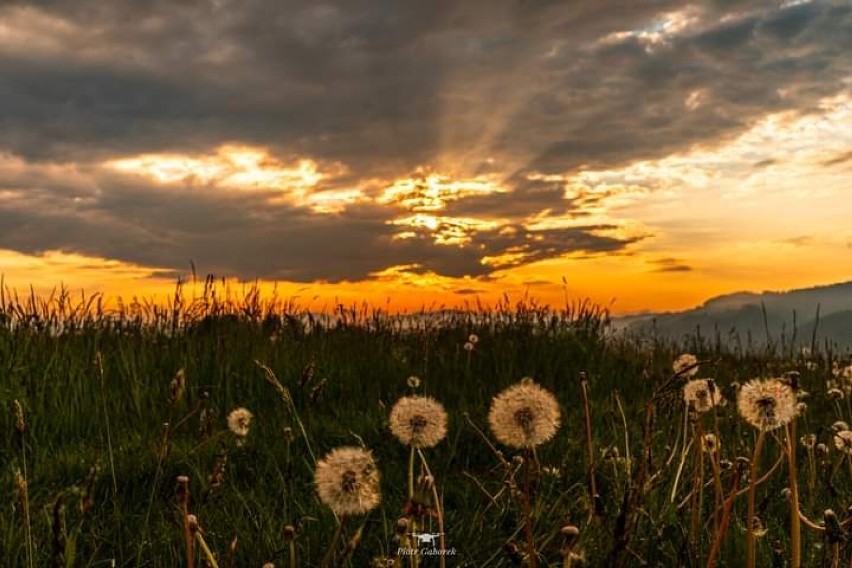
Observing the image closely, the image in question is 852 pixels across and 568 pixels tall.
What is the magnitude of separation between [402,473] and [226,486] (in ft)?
3.52

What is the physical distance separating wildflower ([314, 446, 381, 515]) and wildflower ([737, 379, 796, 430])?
116 centimetres

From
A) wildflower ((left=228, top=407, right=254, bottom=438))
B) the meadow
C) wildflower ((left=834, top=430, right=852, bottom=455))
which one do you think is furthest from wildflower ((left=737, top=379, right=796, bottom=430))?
wildflower ((left=228, top=407, right=254, bottom=438))

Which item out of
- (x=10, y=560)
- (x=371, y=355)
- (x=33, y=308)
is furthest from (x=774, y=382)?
(x=33, y=308)

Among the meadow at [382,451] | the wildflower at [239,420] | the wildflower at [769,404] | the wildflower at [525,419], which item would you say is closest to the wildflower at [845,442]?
the meadow at [382,451]

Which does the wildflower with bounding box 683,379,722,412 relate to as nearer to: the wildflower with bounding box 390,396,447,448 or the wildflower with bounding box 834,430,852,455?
the wildflower with bounding box 834,430,852,455

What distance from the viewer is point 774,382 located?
2416 mm

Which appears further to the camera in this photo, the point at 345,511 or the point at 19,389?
the point at 19,389

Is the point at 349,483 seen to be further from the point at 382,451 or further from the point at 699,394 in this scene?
the point at 382,451

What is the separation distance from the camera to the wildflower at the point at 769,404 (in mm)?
2316

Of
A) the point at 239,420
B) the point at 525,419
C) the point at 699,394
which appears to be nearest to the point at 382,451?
the point at 239,420

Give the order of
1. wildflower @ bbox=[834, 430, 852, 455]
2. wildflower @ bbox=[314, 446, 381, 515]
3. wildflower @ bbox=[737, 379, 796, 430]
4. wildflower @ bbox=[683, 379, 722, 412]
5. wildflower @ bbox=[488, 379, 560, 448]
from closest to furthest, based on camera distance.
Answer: wildflower @ bbox=[314, 446, 381, 515], wildflower @ bbox=[488, 379, 560, 448], wildflower @ bbox=[737, 379, 796, 430], wildflower @ bbox=[683, 379, 722, 412], wildflower @ bbox=[834, 430, 852, 455]

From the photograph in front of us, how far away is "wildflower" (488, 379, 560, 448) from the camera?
2.16 m

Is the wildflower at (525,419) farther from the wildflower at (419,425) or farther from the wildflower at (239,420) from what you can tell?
the wildflower at (239,420)

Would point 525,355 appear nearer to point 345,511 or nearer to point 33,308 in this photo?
point 33,308
